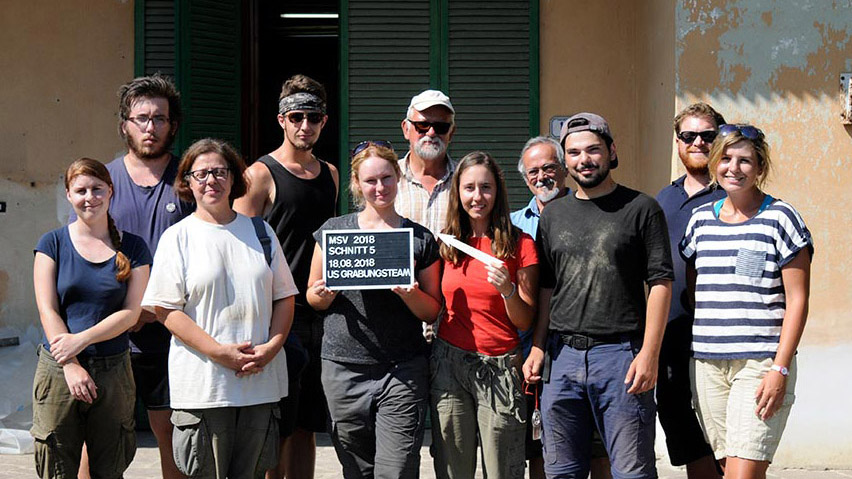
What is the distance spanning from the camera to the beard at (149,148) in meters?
4.83

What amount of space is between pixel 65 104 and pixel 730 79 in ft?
14.7

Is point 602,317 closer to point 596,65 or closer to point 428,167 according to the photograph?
point 428,167

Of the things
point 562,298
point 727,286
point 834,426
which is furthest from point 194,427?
point 834,426

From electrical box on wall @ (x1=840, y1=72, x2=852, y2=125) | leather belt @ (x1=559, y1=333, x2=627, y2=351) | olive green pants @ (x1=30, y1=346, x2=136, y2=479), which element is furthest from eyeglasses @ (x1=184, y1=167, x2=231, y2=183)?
electrical box on wall @ (x1=840, y1=72, x2=852, y2=125)

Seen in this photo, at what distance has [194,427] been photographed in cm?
430

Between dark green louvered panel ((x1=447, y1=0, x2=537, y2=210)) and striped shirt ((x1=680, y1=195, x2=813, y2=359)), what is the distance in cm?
311

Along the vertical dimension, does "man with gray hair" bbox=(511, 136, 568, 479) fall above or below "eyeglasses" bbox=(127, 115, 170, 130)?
below

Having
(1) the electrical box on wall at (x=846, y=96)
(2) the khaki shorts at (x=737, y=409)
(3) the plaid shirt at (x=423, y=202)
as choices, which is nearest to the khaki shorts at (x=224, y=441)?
(3) the plaid shirt at (x=423, y=202)

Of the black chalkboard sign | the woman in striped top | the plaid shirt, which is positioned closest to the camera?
the woman in striped top

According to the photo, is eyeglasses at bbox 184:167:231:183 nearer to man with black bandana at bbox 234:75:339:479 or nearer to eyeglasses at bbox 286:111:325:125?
man with black bandana at bbox 234:75:339:479

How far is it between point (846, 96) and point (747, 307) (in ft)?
9.19

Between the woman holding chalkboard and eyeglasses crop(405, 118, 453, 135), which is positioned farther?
eyeglasses crop(405, 118, 453, 135)

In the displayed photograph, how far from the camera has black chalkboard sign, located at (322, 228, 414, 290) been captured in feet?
→ 14.3

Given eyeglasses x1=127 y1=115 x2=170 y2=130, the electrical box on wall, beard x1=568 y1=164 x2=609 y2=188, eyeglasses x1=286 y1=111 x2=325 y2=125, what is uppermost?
the electrical box on wall
